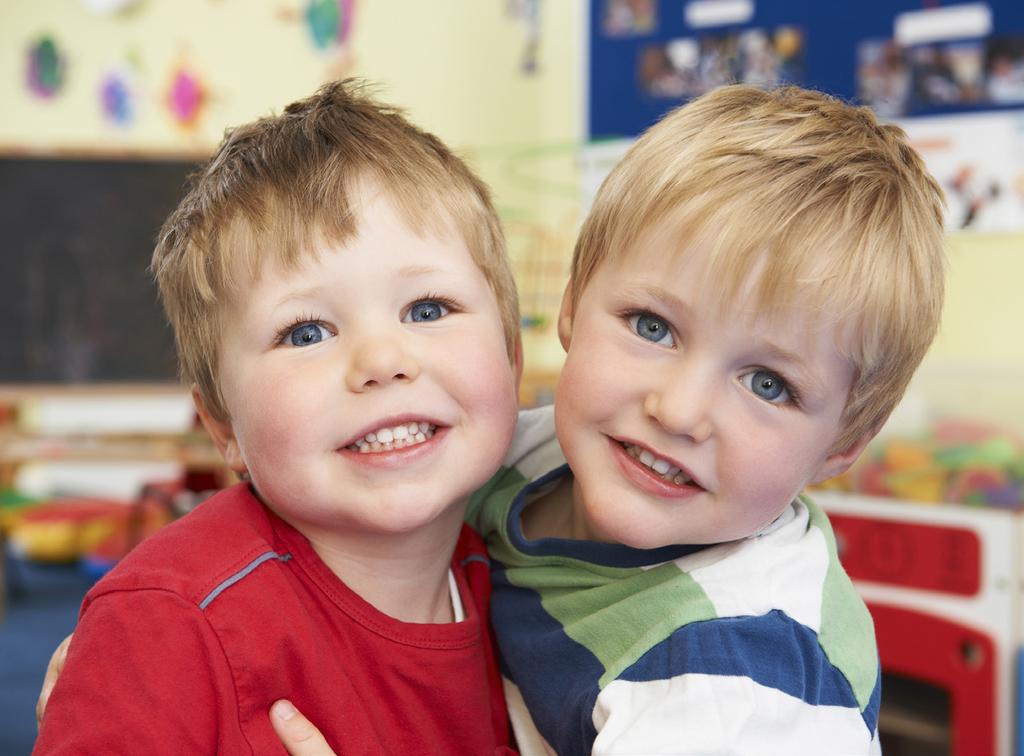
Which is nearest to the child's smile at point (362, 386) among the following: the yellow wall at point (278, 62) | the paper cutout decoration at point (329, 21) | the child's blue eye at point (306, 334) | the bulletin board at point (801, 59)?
the child's blue eye at point (306, 334)

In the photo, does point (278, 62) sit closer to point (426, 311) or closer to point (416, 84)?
point (416, 84)

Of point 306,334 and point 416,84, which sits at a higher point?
point 306,334

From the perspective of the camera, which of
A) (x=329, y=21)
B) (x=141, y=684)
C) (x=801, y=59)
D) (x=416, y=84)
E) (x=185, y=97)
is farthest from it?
(x=185, y=97)

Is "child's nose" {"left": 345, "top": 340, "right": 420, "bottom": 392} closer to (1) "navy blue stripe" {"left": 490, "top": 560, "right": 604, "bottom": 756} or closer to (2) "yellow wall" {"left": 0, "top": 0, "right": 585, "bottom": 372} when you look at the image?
(1) "navy blue stripe" {"left": 490, "top": 560, "right": 604, "bottom": 756}

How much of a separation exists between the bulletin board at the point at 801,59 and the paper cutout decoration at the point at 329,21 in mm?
1124

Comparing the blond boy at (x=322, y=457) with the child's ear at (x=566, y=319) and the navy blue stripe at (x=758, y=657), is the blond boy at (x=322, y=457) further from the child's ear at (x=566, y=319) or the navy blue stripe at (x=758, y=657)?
the navy blue stripe at (x=758, y=657)

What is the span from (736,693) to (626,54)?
8.31ft

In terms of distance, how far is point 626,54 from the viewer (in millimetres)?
2959

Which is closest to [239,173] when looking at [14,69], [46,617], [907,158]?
[907,158]

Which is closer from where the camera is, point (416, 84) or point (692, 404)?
point (692, 404)

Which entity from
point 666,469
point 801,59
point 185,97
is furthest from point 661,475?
point 185,97

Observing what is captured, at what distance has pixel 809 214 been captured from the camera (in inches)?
29.0

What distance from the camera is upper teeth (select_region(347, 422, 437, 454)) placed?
79 cm

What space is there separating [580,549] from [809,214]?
12.4 inches
